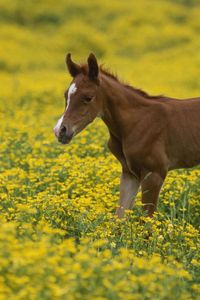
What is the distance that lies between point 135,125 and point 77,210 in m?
1.16

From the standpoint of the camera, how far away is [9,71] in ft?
86.7

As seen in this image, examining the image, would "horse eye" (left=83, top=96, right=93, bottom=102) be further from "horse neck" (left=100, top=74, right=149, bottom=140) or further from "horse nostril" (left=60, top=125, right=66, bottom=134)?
"horse nostril" (left=60, top=125, right=66, bottom=134)

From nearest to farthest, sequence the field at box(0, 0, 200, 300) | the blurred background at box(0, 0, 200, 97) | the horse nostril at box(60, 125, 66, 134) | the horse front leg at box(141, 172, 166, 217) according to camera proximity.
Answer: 1. the field at box(0, 0, 200, 300)
2. the horse nostril at box(60, 125, 66, 134)
3. the horse front leg at box(141, 172, 166, 217)
4. the blurred background at box(0, 0, 200, 97)

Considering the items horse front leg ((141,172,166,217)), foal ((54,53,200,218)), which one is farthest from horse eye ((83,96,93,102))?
horse front leg ((141,172,166,217))

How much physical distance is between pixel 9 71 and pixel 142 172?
1930 cm

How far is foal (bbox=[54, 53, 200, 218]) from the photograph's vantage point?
7480 mm

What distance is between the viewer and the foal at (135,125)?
24.5 ft

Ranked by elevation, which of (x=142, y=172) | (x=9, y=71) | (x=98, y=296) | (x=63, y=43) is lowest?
(x=98, y=296)

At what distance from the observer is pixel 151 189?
773 centimetres

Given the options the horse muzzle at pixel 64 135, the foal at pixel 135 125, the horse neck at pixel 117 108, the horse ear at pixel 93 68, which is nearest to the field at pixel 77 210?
the foal at pixel 135 125

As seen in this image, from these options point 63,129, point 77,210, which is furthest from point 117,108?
point 77,210

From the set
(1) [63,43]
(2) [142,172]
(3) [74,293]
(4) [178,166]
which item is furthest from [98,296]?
(1) [63,43]

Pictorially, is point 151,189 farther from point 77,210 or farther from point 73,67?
point 73,67

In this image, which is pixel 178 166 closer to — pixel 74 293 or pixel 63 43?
pixel 74 293
